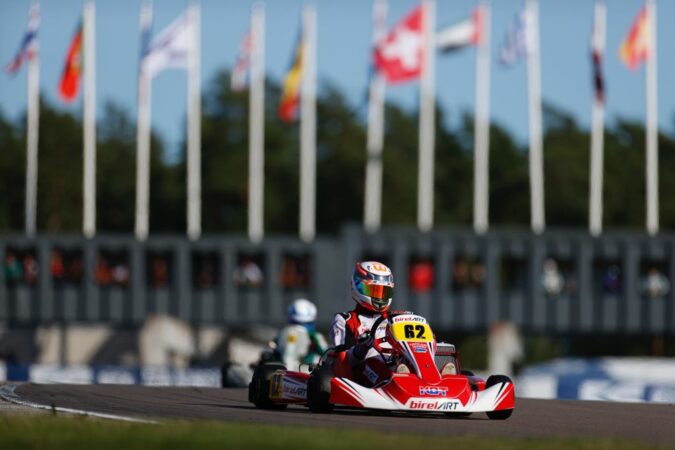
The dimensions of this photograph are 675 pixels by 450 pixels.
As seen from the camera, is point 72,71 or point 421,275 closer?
point 72,71

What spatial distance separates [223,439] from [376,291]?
198 inches

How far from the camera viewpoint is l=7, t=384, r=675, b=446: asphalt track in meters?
15.7

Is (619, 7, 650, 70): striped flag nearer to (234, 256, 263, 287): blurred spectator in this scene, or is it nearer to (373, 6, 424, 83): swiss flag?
(373, 6, 424, 83): swiss flag

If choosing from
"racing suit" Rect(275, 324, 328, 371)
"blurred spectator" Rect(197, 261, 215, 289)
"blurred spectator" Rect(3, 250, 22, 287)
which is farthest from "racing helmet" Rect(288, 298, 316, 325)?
"blurred spectator" Rect(3, 250, 22, 287)

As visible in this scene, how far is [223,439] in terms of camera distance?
13188mm

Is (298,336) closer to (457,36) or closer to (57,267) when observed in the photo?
(457,36)

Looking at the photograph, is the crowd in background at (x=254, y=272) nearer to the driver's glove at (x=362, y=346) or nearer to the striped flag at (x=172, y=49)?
the striped flag at (x=172, y=49)

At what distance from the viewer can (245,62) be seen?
5569 cm

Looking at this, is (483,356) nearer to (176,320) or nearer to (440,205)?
(440,205)

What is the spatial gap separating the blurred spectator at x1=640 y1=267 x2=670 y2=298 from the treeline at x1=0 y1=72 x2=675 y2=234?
36.3 m

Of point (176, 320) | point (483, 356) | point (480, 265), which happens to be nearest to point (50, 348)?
point (176, 320)

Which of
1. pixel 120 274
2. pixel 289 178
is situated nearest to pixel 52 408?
pixel 120 274

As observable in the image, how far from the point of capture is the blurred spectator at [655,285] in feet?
203

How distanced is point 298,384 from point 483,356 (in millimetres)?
77365
